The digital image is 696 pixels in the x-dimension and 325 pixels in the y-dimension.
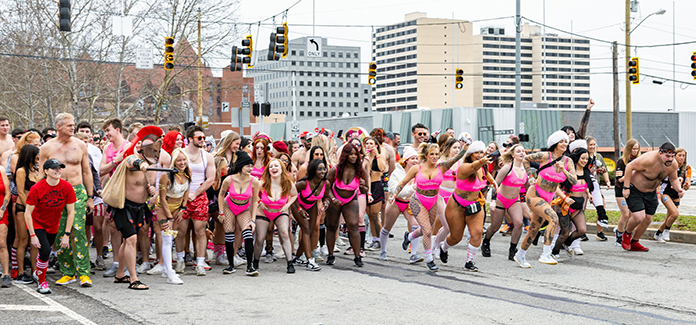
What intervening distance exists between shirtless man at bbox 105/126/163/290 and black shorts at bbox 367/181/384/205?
4.03 meters

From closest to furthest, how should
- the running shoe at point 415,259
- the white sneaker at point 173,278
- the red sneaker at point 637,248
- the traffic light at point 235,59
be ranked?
the white sneaker at point 173,278 → the running shoe at point 415,259 → the red sneaker at point 637,248 → the traffic light at point 235,59

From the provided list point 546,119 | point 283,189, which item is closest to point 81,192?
point 283,189

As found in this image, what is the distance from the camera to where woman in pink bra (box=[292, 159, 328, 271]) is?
10.2 metres

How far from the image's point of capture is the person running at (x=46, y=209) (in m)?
8.12

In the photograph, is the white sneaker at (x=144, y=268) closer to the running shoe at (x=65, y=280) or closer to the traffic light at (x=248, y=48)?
the running shoe at (x=65, y=280)

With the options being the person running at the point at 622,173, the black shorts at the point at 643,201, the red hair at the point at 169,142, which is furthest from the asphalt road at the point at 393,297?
the person running at the point at 622,173

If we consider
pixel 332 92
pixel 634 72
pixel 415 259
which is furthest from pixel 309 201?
pixel 332 92

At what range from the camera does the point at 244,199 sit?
9.64 metres

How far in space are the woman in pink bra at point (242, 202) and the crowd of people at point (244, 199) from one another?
0.02m

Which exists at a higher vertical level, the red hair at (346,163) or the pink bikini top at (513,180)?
the red hair at (346,163)

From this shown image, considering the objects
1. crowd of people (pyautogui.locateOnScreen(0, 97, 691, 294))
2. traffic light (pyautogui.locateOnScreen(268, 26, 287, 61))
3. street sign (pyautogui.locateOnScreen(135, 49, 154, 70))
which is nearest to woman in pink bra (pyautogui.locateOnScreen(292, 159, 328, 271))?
crowd of people (pyautogui.locateOnScreen(0, 97, 691, 294))

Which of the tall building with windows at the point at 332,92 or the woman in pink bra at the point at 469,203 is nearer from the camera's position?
the woman in pink bra at the point at 469,203

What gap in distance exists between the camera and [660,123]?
2564 inches

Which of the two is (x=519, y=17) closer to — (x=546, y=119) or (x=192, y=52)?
(x=192, y=52)
